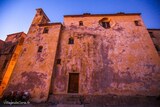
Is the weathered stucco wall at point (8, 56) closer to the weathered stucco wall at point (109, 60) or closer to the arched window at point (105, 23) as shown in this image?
the weathered stucco wall at point (109, 60)

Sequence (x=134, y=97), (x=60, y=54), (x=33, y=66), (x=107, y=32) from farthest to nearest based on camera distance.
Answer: (x=107, y=32), (x=60, y=54), (x=33, y=66), (x=134, y=97)

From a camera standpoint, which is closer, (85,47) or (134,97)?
(134,97)

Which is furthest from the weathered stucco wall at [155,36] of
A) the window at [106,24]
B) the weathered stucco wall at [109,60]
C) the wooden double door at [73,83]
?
the wooden double door at [73,83]

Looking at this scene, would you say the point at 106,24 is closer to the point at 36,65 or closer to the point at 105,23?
the point at 105,23

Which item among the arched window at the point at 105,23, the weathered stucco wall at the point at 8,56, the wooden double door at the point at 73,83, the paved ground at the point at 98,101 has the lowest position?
the paved ground at the point at 98,101

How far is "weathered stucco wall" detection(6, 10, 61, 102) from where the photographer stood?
467 inches

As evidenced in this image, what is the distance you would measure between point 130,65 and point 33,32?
13.0 m

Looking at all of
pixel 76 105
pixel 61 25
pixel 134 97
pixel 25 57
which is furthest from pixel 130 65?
pixel 25 57

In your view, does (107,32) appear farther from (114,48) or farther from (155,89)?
(155,89)

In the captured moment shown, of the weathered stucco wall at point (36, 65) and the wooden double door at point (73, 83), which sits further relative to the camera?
the wooden double door at point (73, 83)

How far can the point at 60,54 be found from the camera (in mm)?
14094

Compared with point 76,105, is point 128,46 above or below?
above

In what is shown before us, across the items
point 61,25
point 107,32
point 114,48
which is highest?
point 61,25

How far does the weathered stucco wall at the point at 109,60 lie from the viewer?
39.9 feet
